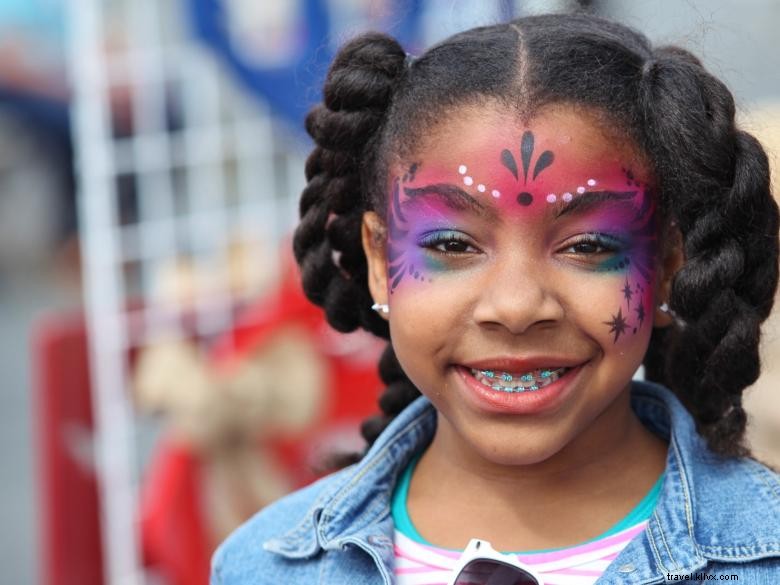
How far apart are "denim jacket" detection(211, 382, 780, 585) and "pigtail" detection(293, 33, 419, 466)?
0.59ft

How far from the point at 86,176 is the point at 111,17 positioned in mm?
1342

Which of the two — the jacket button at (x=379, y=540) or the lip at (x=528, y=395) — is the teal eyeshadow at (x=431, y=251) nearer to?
the lip at (x=528, y=395)

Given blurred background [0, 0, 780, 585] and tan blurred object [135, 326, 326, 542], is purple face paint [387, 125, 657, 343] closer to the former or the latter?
blurred background [0, 0, 780, 585]

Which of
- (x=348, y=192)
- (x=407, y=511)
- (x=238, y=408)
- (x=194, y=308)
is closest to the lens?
(x=407, y=511)

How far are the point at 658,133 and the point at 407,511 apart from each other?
2.32 ft

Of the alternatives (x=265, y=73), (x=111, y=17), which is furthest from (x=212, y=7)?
(x=111, y=17)

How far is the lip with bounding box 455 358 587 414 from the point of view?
178 centimetres

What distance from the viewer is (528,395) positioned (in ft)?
5.86

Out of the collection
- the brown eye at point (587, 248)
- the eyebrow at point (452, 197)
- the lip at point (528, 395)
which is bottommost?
the lip at point (528, 395)

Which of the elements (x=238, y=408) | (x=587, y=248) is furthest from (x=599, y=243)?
(x=238, y=408)

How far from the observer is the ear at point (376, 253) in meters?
2.04

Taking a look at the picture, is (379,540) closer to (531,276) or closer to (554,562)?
(554,562)

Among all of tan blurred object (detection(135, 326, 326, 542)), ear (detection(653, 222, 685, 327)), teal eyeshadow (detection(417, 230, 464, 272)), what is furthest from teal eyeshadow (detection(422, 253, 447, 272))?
tan blurred object (detection(135, 326, 326, 542))

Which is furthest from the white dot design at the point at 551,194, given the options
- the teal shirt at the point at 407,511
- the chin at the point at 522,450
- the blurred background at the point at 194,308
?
the blurred background at the point at 194,308
